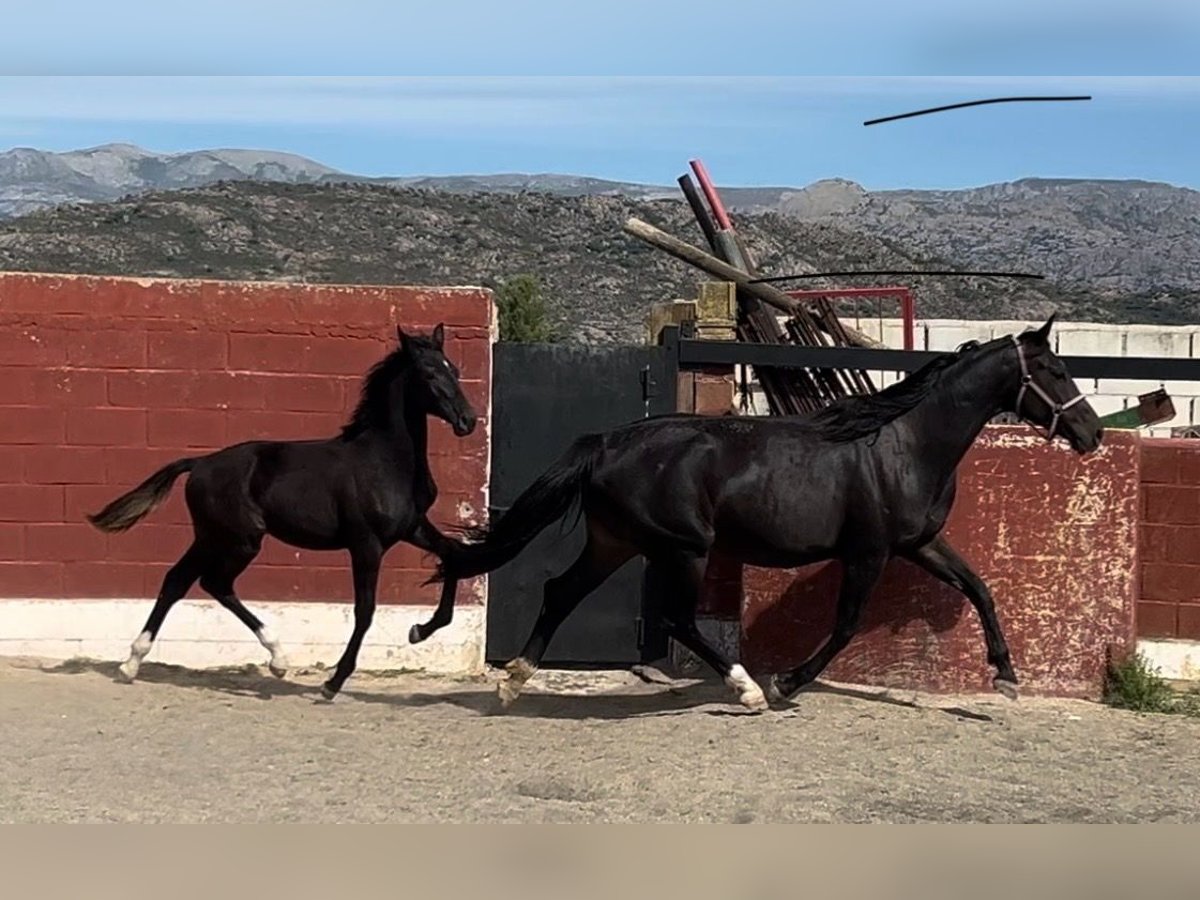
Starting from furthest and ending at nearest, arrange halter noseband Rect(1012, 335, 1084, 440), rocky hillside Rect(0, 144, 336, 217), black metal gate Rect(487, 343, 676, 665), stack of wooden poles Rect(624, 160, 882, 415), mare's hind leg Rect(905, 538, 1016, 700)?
rocky hillside Rect(0, 144, 336, 217) → stack of wooden poles Rect(624, 160, 882, 415) → black metal gate Rect(487, 343, 676, 665) → mare's hind leg Rect(905, 538, 1016, 700) → halter noseband Rect(1012, 335, 1084, 440)

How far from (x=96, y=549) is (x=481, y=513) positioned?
2.25m

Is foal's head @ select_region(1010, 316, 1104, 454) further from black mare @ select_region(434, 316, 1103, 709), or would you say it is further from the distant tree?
the distant tree

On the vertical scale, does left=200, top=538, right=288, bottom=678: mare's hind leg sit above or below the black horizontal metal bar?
below

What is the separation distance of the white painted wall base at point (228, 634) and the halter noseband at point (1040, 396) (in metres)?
3.40

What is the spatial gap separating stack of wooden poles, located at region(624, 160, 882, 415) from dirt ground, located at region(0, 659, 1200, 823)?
228 centimetres

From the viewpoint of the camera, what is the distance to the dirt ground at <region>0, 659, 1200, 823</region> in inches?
223

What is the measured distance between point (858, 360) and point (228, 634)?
4062mm

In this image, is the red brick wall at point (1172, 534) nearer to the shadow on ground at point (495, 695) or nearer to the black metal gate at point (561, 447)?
the shadow on ground at point (495, 695)

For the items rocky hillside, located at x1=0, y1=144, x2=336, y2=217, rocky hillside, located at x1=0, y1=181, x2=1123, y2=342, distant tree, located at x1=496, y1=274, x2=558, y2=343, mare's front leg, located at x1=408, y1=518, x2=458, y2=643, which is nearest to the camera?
mare's front leg, located at x1=408, y1=518, x2=458, y2=643

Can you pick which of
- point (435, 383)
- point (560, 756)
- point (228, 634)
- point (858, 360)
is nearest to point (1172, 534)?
point (858, 360)

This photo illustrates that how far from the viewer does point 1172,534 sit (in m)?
8.59

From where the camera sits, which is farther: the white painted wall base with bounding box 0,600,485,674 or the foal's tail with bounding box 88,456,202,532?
the white painted wall base with bounding box 0,600,485,674

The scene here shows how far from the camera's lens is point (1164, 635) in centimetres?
859

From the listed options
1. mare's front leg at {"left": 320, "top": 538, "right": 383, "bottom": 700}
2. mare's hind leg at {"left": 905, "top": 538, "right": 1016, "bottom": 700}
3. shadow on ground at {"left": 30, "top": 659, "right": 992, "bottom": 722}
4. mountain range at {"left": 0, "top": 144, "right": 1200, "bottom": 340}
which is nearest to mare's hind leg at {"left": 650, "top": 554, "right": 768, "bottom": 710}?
shadow on ground at {"left": 30, "top": 659, "right": 992, "bottom": 722}
